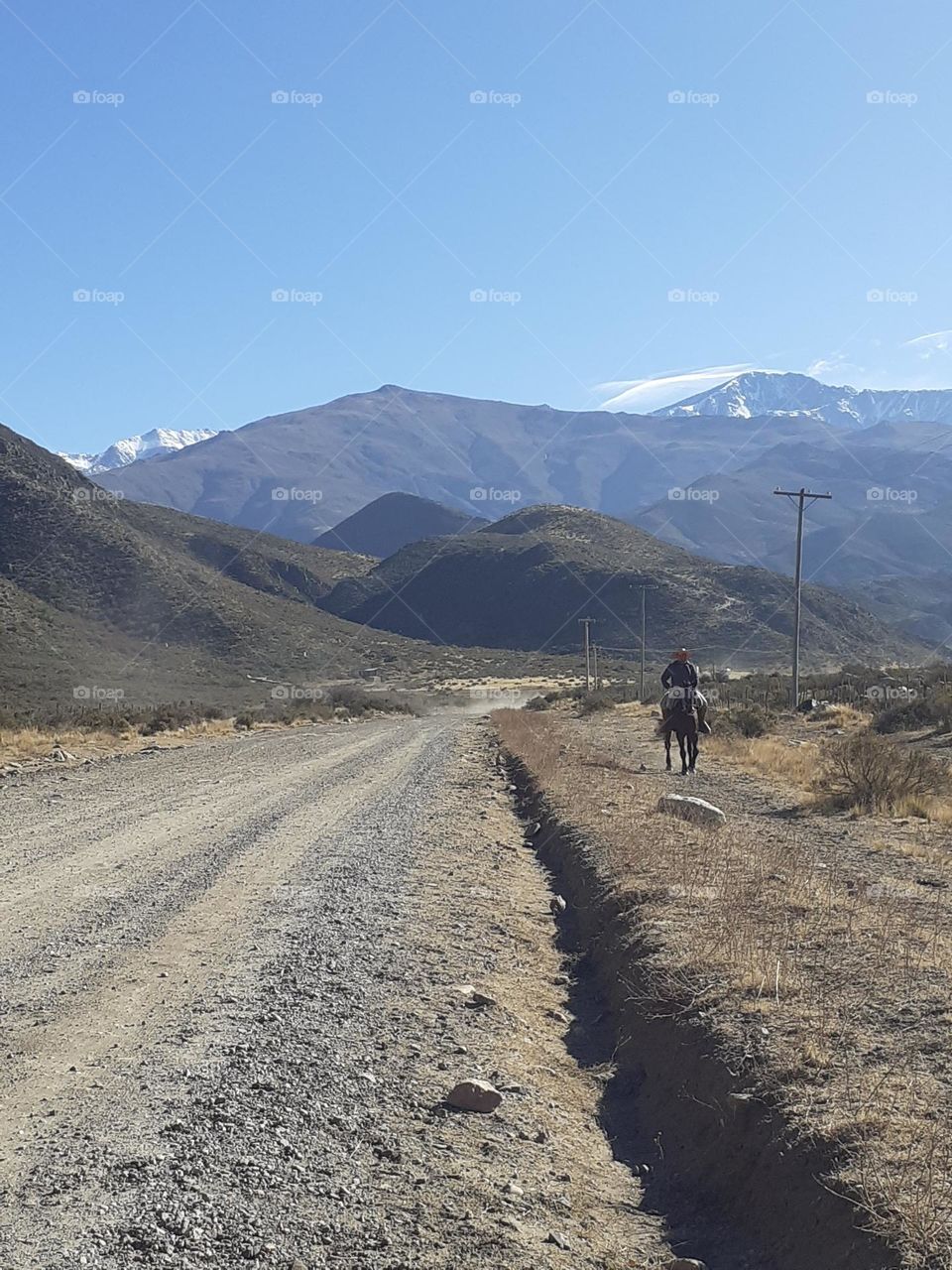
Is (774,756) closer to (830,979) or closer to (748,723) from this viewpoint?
(748,723)

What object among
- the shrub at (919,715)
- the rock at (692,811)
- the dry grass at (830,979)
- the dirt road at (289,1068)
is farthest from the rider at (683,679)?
the shrub at (919,715)

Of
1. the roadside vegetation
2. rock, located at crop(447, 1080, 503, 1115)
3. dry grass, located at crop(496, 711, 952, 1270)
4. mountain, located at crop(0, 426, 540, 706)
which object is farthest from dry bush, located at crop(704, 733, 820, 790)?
mountain, located at crop(0, 426, 540, 706)

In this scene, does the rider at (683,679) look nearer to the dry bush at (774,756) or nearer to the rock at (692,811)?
the dry bush at (774,756)

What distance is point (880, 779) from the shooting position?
637 inches

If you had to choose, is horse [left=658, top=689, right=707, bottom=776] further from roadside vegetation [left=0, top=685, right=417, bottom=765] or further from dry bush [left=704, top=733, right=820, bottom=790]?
roadside vegetation [left=0, top=685, right=417, bottom=765]

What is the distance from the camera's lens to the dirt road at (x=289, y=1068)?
3.83 metres

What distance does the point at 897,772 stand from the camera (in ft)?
54.3

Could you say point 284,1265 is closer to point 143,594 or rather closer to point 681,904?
point 681,904

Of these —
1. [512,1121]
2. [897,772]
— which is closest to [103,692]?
[897,772]

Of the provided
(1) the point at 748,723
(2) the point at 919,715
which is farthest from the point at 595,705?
(2) the point at 919,715

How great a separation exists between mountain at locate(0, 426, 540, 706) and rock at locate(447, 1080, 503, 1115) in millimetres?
44028

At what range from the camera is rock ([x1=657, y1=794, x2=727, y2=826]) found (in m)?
13.4

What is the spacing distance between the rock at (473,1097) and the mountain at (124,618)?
4403 cm

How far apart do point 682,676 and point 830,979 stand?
1257 cm
